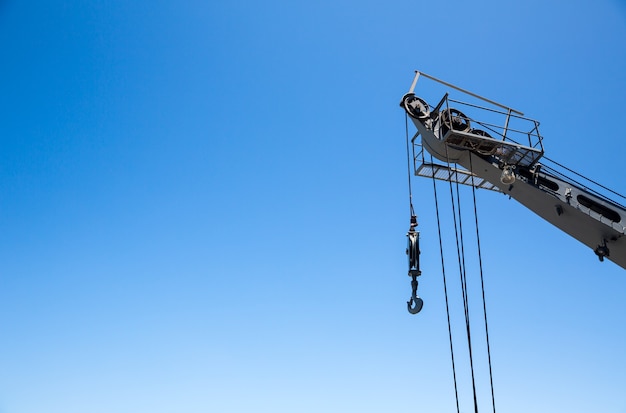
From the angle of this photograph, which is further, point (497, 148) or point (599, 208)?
point (497, 148)

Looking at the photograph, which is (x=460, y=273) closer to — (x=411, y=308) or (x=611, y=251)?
(x=411, y=308)

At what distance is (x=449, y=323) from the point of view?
8.38 metres

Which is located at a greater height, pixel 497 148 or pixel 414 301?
pixel 497 148

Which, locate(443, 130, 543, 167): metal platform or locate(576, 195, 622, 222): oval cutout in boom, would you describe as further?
locate(443, 130, 543, 167): metal platform

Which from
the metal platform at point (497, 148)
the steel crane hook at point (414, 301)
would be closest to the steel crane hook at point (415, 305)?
the steel crane hook at point (414, 301)

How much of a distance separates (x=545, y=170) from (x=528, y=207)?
974mm

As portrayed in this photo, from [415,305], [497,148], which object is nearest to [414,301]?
[415,305]

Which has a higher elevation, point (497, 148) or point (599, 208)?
point (497, 148)

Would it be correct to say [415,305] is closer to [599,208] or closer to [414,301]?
[414,301]

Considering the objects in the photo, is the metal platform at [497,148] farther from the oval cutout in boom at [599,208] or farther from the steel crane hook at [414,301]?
the steel crane hook at [414,301]

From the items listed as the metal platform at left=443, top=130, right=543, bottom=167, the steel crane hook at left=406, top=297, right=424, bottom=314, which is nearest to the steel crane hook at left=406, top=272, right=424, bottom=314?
A: the steel crane hook at left=406, top=297, right=424, bottom=314

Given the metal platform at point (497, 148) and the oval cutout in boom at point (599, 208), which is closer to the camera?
the oval cutout in boom at point (599, 208)

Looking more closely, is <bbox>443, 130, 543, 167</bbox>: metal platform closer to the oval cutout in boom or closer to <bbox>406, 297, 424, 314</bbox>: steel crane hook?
the oval cutout in boom

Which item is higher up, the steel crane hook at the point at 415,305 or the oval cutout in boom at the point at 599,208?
the oval cutout in boom at the point at 599,208
